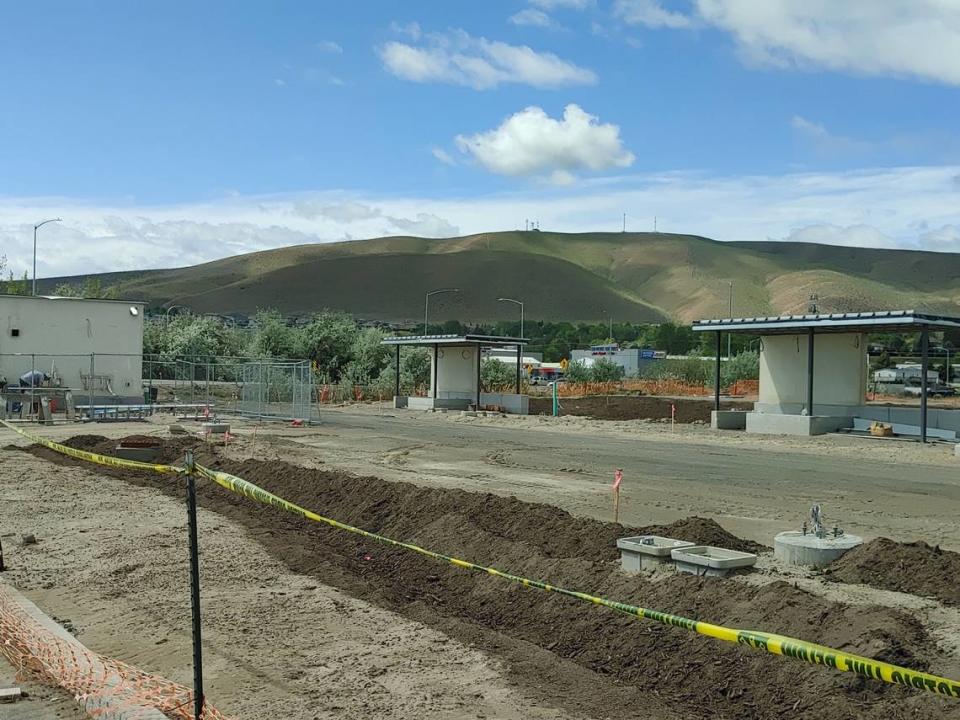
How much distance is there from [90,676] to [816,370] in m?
32.4

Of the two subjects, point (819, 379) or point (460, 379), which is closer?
point (819, 379)

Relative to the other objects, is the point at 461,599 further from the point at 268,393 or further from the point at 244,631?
the point at 268,393

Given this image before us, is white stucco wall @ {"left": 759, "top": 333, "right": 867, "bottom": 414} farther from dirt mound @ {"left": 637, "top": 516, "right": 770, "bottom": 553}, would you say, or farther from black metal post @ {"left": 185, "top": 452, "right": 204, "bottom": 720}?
black metal post @ {"left": 185, "top": 452, "right": 204, "bottom": 720}

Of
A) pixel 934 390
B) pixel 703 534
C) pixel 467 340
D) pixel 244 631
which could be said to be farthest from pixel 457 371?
pixel 244 631

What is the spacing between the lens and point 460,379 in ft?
162

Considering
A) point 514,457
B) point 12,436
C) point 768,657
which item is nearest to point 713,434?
point 514,457

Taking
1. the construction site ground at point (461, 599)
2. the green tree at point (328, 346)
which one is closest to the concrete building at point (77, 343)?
the construction site ground at point (461, 599)

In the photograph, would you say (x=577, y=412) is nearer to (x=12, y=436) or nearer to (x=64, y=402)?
(x=64, y=402)

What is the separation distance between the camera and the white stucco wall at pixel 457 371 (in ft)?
161

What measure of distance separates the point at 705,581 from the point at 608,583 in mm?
960

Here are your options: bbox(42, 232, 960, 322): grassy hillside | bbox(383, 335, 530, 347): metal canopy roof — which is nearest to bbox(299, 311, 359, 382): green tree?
bbox(383, 335, 530, 347): metal canopy roof

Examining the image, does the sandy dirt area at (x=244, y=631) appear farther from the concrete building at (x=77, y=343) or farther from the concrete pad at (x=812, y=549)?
the concrete building at (x=77, y=343)

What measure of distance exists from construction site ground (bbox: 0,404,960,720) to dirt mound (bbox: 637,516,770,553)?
4 centimetres

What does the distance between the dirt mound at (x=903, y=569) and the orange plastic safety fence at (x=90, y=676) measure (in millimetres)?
6116
